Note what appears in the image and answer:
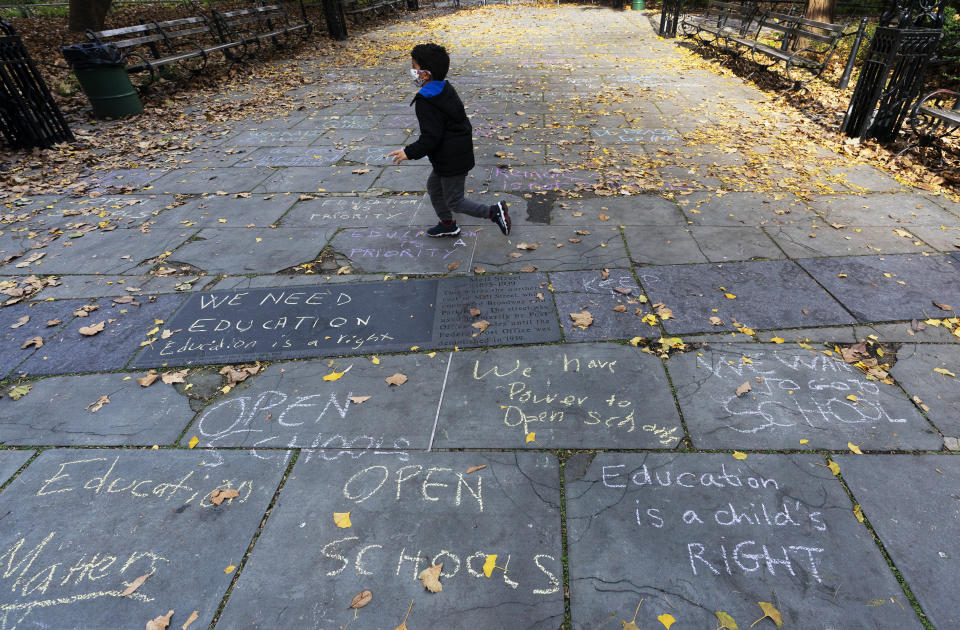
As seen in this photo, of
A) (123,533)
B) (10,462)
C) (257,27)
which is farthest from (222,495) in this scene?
(257,27)

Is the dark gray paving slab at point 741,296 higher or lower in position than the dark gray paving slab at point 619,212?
lower

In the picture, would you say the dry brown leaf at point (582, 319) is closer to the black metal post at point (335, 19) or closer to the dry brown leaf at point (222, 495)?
the dry brown leaf at point (222, 495)

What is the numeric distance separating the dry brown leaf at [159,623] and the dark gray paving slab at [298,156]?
593 cm

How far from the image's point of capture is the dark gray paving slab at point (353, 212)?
5.26 m

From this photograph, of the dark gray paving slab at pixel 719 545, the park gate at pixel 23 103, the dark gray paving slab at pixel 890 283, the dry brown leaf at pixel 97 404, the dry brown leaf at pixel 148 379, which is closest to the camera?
the dark gray paving slab at pixel 719 545

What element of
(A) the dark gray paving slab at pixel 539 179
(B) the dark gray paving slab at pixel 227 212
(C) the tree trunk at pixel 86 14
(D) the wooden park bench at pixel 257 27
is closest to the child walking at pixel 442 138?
(A) the dark gray paving slab at pixel 539 179

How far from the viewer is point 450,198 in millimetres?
4555

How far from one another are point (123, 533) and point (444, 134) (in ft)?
11.6

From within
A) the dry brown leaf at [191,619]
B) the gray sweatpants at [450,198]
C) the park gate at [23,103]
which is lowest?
the dry brown leaf at [191,619]

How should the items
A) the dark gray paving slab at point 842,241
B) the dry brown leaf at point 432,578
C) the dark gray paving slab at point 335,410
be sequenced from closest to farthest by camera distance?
the dry brown leaf at point 432,578 < the dark gray paving slab at point 335,410 < the dark gray paving slab at point 842,241

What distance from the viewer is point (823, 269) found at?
4137mm

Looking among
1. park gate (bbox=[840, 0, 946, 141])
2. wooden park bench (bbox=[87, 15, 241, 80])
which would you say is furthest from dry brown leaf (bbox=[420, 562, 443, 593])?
wooden park bench (bbox=[87, 15, 241, 80])

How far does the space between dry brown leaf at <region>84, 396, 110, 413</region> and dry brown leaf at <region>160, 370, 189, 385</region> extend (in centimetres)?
34

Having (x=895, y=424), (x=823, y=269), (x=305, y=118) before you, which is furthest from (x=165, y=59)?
(x=895, y=424)
